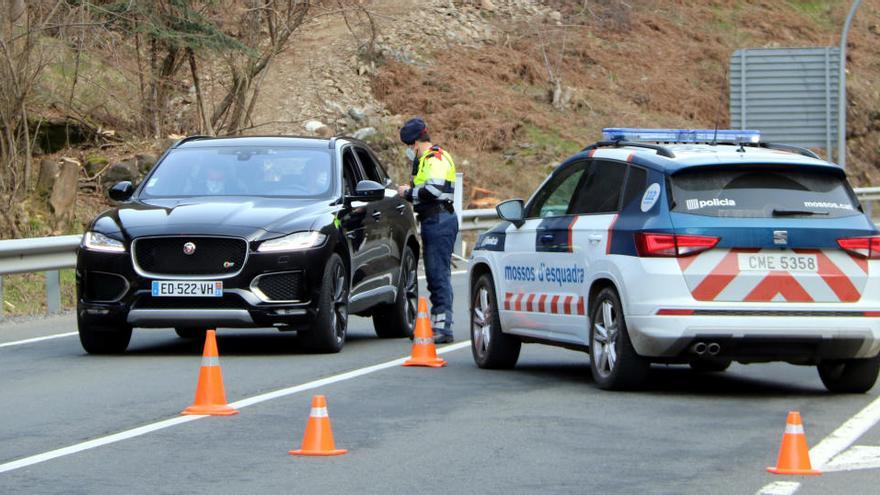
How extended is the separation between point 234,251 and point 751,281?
14.5 feet

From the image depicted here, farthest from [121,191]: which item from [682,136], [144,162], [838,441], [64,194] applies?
[144,162]

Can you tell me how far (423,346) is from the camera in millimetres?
13078

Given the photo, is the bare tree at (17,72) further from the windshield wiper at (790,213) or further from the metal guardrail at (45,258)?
the windshield wiper at (790,213)

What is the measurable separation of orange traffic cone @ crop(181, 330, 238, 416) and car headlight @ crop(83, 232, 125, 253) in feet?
11.4

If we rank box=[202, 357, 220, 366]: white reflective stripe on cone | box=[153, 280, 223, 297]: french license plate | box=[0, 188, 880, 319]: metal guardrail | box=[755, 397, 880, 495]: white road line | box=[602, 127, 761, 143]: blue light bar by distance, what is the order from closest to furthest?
box=[755, 397, 880, 495]: white road line → box=[202, 357, 220, 366]: white reflective stripe on cone → box=[602, 127, 761, 143]: blue light bar → box=[153, 280, 223, 297]: french license plate → box=[0, 188, 880, 319]: metal guardrail

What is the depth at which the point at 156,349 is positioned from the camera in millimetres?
14484

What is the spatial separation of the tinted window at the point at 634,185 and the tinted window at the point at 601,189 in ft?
0.34

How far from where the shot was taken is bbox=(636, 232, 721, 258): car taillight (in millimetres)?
10656

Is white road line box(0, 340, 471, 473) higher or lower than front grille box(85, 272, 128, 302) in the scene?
lower

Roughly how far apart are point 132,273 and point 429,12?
32535 millimetres

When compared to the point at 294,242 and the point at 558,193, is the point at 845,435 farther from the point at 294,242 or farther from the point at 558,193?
the point at 294,242

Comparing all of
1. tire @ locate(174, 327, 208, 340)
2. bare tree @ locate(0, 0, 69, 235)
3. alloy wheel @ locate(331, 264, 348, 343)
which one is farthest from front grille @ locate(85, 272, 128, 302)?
bare tree @ locate(0, 0, 69, 235)

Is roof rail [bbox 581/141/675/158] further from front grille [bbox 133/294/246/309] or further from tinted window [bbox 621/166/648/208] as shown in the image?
front grille [bbox 133/294/246/309]

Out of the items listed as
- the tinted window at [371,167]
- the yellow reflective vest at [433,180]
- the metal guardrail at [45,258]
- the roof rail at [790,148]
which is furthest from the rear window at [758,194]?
the metal guardrail at [45,258]
